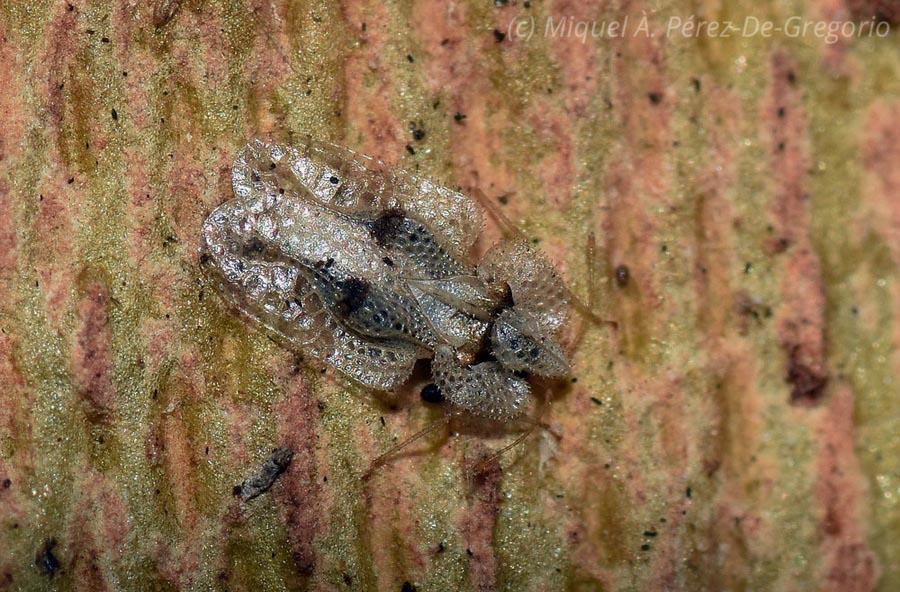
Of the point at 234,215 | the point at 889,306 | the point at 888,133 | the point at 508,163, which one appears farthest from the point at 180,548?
the point at 888,133

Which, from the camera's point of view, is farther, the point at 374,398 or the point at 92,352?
the point at 374,398

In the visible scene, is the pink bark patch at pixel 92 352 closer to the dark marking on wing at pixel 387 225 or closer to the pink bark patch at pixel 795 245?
the dark marking on wing at pixel 387 225

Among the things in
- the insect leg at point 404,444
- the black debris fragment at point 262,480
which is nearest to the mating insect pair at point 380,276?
the insect leg at point 404,444

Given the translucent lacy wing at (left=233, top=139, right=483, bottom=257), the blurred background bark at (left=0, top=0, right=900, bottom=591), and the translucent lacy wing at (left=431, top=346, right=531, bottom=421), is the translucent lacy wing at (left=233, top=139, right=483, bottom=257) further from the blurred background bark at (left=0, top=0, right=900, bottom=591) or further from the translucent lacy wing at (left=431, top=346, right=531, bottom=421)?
the translucent lacy wing at (left=431, top=346, right=531, bottom=421)

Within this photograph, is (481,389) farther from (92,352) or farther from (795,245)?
(92,352)

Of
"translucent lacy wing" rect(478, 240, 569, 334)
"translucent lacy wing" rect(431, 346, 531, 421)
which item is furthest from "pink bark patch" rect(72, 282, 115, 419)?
"translucent lacy wing" rect(478, 240, 569, 334)

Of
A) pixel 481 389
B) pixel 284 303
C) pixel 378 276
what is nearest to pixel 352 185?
pixel 378 276

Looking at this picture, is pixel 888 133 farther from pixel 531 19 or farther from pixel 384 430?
pixel 384 430
